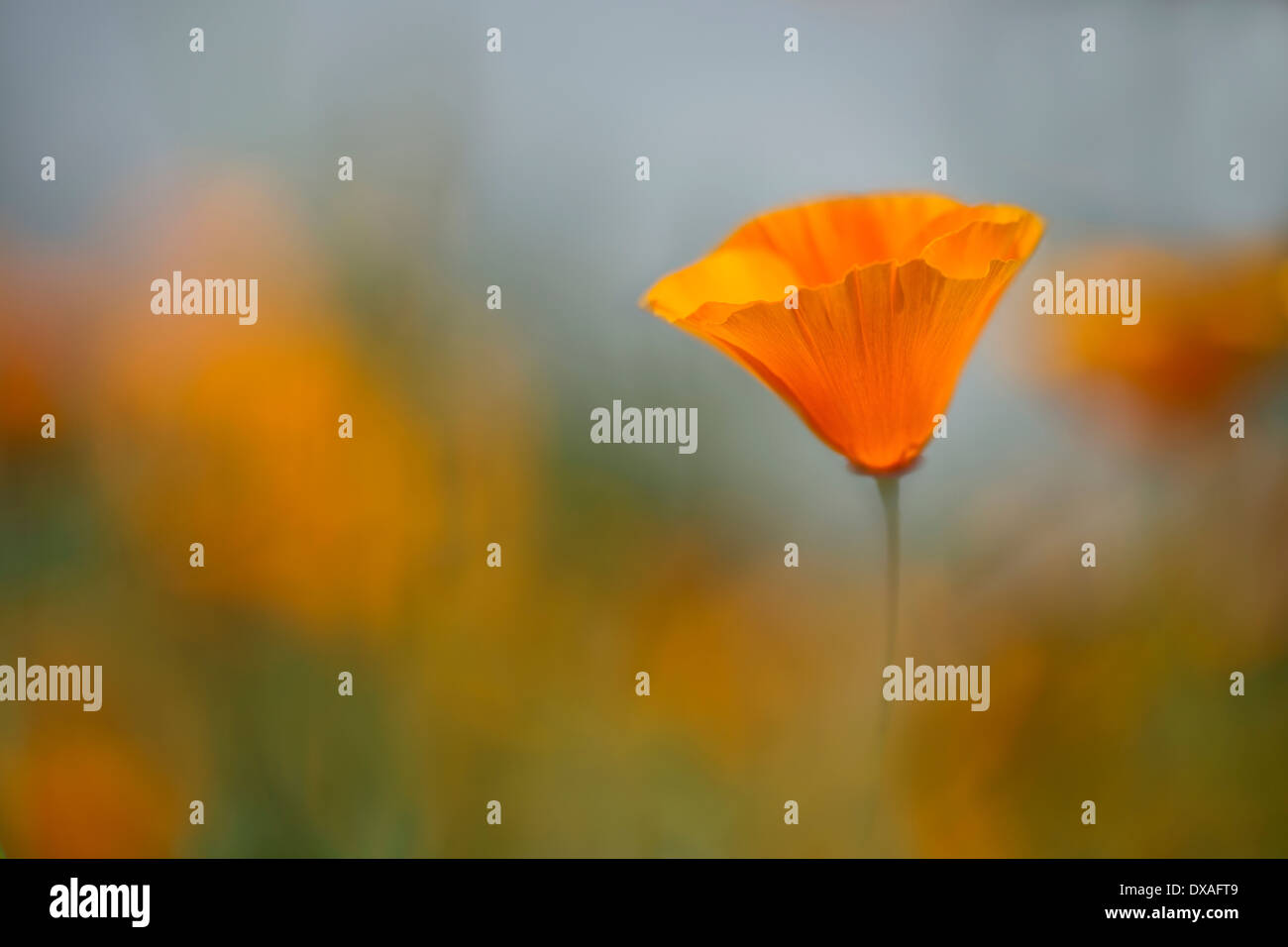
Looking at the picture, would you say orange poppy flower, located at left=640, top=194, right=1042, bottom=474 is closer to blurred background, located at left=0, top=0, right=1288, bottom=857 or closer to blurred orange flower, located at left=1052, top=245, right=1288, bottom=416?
blurred background, located at left=0, top=0, right=1288, bottom=857

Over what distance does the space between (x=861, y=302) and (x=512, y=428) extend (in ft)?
1.40

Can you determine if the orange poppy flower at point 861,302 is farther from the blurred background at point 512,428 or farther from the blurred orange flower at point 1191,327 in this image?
the blurred orange flower at point 1191,327

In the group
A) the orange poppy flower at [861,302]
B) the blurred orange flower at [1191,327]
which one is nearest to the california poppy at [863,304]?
the orange poppy flower at [861,302]

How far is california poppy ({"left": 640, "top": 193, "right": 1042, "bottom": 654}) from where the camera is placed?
0.95 m

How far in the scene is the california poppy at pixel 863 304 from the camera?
3.11 ft

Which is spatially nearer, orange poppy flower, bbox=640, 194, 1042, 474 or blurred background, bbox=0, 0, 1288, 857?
orange poppy flower, bbox=640, 194, 1042, 474

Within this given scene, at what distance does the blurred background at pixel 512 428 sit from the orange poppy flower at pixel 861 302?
5 centimetres

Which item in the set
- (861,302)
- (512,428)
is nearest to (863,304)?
(861,302)

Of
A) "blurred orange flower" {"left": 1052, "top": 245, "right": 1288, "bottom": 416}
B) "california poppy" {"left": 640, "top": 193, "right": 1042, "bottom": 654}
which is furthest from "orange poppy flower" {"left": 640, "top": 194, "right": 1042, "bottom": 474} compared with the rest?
"blurred orange flower" {"left": 1052, "top": 245, "right": 1288, "bottom": 416}

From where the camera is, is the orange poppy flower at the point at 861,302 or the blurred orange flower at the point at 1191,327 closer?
the orange poppy flower at the point at 861,302

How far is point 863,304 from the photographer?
37.2 inches

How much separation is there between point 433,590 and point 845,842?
0.58m

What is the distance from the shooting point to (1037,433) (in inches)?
42.9

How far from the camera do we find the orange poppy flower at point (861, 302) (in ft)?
3.11
